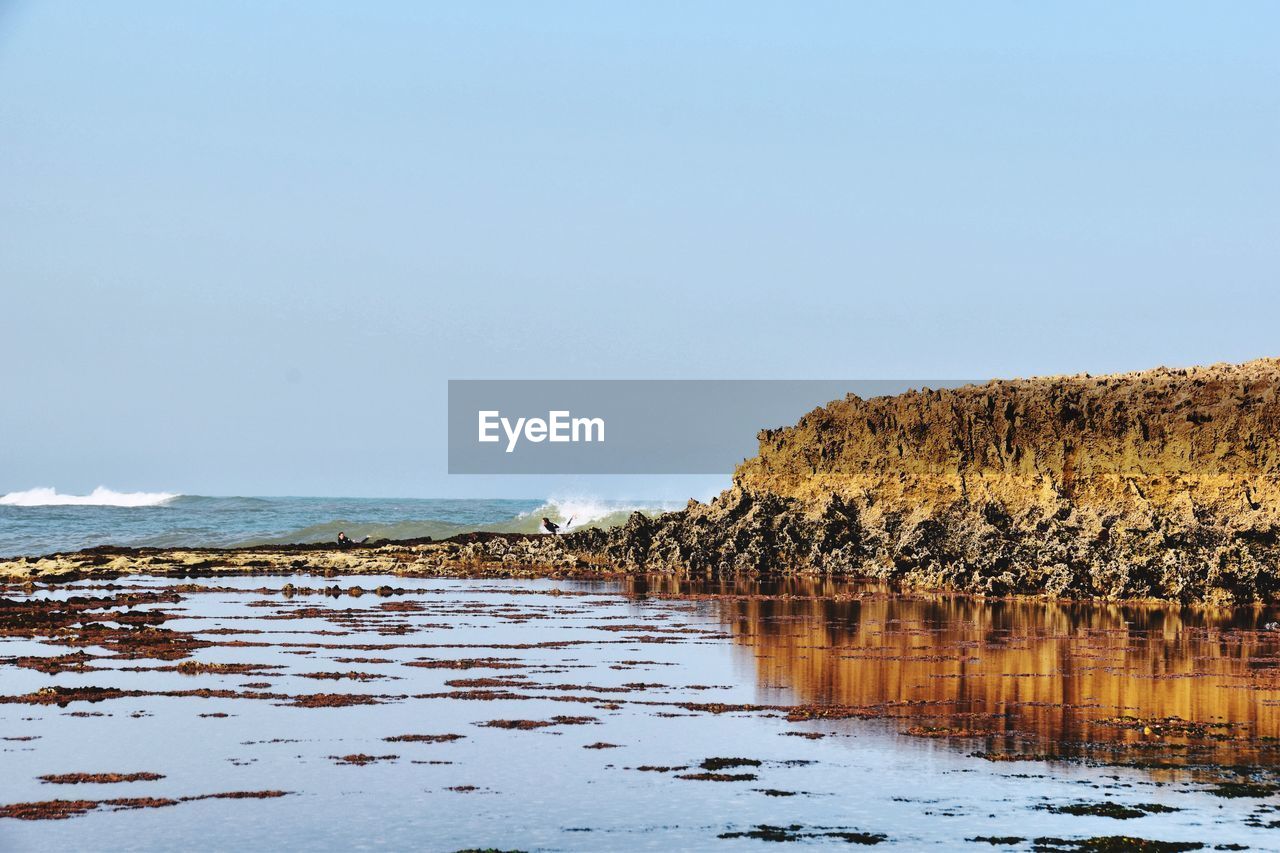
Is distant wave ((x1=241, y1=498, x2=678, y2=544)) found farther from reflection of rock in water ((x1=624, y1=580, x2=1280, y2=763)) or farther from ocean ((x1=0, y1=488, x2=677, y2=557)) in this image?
reflection of rock in water ((x1=624, y1=580, x2=1280, y2=763))

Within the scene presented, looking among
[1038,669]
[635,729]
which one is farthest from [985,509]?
[635,729]

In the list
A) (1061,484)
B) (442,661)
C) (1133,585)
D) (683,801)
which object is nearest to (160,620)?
(442,661)

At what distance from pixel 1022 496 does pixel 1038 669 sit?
973 inches

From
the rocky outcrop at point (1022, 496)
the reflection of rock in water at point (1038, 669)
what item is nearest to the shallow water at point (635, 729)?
the reflection of rock in water at point (1038, 669)

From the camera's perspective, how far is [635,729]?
60.1 feet

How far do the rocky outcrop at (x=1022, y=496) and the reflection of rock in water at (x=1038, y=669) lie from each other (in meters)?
3.36

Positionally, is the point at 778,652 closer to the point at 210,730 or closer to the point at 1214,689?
the point at 1214,689

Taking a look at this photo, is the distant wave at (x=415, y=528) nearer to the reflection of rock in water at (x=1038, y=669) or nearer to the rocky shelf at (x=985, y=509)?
the rocky shelf at (x=985, y=509)

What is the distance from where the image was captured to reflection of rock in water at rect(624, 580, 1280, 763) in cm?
1838

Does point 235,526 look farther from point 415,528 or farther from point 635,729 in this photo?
point 635,729

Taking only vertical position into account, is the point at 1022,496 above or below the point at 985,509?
above

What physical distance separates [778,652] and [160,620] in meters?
14.2

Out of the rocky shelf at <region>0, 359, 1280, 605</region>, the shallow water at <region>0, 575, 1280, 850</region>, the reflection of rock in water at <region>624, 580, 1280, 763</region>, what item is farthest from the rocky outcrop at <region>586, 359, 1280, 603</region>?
the shallow water at <region>0, 575, 1280, 850</region>

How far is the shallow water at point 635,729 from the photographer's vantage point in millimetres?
13445
